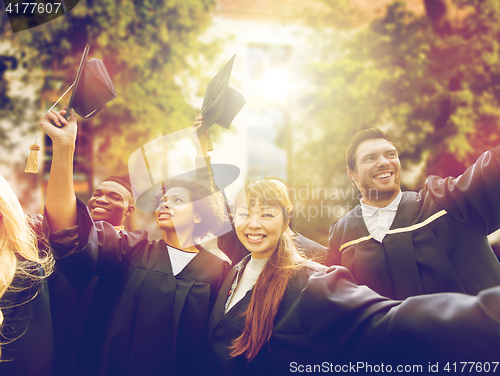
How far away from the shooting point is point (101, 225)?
216 cm

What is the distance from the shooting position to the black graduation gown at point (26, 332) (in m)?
1.95

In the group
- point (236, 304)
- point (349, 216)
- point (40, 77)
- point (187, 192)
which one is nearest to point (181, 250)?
point (187, 192)

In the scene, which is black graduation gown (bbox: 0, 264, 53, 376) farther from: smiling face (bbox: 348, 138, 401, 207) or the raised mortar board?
smiling face (bbox: 348, 138, 401, 207)

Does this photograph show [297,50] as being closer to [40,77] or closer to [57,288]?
[40,77]

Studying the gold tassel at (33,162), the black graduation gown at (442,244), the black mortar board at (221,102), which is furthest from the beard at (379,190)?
the gold tassel at (33,162)

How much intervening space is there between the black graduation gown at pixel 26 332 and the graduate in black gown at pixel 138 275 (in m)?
0.24

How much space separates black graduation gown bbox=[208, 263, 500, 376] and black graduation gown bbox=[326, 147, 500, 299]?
436 millimetres

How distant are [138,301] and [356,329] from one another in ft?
4.86

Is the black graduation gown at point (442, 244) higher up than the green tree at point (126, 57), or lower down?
lower down

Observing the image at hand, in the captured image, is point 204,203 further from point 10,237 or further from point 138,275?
point 10,237

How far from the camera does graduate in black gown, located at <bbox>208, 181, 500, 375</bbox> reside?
3.23ft

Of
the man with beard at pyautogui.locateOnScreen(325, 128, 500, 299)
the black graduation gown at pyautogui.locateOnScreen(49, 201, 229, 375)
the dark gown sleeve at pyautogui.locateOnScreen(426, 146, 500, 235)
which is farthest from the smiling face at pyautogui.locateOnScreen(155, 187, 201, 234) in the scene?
the dark gown sleeve at pyautogui.locateOnScreen(426, 146, 500, 235)

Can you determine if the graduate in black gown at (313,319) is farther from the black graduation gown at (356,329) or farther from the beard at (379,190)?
the beard at (379,190)

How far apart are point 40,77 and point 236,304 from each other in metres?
7.48
